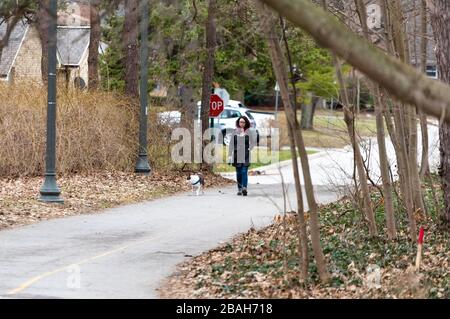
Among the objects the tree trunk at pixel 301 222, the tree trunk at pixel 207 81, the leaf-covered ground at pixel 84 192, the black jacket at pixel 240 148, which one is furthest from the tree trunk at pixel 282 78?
the tree trunk at pixel 207 81

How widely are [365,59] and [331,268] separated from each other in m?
4.74

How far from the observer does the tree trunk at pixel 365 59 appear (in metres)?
6.94

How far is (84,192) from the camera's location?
21531 millimetres

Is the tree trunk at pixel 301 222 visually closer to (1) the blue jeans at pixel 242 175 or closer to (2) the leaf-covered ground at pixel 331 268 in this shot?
(2) the leaf-covered ground at pixel 331 268

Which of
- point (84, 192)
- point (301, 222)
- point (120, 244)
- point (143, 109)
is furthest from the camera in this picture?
point (143, 109)

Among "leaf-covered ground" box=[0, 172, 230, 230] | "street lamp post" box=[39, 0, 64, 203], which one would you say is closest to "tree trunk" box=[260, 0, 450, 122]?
"leaf-covered ground" box=[0, 172, 230, 230]

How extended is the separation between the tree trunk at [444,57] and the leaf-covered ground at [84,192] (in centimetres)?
664

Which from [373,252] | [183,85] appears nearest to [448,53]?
[373,252]

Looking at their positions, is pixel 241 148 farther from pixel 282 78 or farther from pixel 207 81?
pixel 282 78

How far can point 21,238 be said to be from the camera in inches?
580

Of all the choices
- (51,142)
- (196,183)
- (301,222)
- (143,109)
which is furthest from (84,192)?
(301,222)
